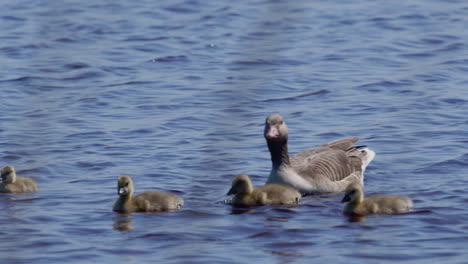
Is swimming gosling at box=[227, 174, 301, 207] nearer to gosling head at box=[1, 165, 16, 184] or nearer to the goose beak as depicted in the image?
the goose beak

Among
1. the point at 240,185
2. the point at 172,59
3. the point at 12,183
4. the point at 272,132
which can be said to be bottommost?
the point at 240,185

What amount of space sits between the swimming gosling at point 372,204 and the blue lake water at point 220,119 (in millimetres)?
92

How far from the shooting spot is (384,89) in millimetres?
15883

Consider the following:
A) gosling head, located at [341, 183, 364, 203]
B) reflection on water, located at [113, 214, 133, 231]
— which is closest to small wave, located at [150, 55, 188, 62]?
reflection on water, located at [113, 214, 133, 231]

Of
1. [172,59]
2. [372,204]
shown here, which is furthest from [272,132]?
[172,59]

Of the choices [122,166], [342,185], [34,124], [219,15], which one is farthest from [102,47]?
[34,124]

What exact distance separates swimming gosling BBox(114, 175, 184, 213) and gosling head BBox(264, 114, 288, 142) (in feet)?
4.93

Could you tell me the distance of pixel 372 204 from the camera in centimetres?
923

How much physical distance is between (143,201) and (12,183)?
178 centimetres

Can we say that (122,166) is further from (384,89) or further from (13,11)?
(13,11)

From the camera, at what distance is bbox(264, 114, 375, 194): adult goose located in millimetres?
10539

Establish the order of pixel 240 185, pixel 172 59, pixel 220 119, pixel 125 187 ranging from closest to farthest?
pixel 220 119 → pixel 125 187 → pixel 240 185 → pixel 172 59

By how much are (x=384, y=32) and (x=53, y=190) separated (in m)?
11.5

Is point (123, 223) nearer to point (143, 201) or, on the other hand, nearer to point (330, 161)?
point (143, 201)
